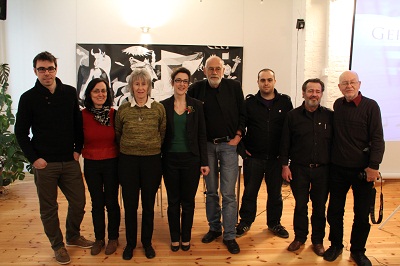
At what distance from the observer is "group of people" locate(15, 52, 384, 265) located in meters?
2.52

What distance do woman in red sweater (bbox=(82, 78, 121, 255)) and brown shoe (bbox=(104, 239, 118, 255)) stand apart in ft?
1.07

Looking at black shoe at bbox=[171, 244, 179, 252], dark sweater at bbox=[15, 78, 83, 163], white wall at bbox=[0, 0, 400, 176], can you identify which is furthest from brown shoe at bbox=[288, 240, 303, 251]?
white wall at bbox=[0, 0, 400, 176]

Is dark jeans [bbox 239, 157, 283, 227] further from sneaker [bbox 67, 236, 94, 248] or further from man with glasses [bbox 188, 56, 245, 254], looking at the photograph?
sneaker [bbox 67, 236, 94, 248]

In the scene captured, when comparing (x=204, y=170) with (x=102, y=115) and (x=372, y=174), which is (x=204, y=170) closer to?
(x=102, y=115)

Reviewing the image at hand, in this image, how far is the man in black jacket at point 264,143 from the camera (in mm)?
3012

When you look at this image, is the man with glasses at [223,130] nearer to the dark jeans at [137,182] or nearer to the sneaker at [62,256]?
the dark jeans at [137,182]

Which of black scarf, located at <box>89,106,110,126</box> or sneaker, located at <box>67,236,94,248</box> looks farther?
sneaker, located at <box>67,236,94,248</box>

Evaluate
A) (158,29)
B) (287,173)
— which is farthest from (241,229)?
(158,29)

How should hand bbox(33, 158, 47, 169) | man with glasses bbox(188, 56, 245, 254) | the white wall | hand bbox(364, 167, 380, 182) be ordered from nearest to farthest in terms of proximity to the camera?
hand bbox(364, 167, 380, 182)
hand bbox(33, 158, 47, 169)
man with glasses bbox(188, 56, 245, 254)
the white wall

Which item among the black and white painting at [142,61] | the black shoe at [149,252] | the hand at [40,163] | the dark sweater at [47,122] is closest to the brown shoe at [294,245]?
the black shoe at [149,252]

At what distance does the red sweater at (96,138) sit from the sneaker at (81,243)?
825 millimetres

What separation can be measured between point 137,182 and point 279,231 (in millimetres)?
1483

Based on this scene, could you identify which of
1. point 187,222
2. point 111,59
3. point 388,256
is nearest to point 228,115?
point 187,222

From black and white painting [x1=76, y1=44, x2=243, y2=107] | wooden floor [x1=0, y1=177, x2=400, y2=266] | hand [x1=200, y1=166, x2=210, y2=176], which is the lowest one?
wooden floor [x1=0, y1=177, x2=400, y2=266]
